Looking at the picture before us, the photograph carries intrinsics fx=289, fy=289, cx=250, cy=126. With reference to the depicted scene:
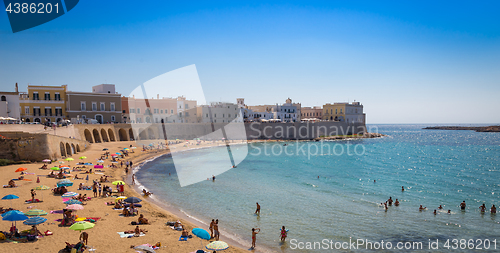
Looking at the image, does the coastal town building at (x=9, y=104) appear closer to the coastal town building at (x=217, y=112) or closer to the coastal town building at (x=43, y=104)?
the coastal town building at (x=43, y=104)

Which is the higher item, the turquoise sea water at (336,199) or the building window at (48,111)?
the building window at (48,111)

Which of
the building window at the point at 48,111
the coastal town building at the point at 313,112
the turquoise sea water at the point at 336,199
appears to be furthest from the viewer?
the coastal town building at the point at 313,112

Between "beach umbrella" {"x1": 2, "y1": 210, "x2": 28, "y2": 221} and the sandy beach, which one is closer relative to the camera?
"beach umbrella" {"x1": 2, "y1": 210, "x2": 28, "y2": 221}

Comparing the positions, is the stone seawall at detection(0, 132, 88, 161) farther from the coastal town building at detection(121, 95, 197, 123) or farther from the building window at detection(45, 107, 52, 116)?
the coastal town building at detection(121, 95, 197, 123)

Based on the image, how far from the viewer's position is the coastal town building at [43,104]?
139ft

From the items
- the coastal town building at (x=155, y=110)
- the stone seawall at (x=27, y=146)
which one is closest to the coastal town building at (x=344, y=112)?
the coastal town building at (x=155, y=110)

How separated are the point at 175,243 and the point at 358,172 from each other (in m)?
26.7

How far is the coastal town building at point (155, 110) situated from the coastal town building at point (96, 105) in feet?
18.8

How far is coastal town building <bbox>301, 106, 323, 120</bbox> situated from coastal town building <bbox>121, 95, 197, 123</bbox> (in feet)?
149

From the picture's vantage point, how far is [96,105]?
48.1 metres

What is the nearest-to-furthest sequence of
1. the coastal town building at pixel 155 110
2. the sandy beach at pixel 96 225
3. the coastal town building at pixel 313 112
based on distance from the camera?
the sandy beach at pixel 96 225
the coastal town building at pixel 155 110
the coastal town building at pixel 313 112

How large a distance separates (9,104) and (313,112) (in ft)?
259

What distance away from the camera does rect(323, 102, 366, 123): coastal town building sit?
84.4 meters

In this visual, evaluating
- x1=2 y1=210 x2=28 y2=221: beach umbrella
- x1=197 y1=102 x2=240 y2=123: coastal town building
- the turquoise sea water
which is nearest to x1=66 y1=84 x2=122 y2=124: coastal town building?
the turquoise sea water
